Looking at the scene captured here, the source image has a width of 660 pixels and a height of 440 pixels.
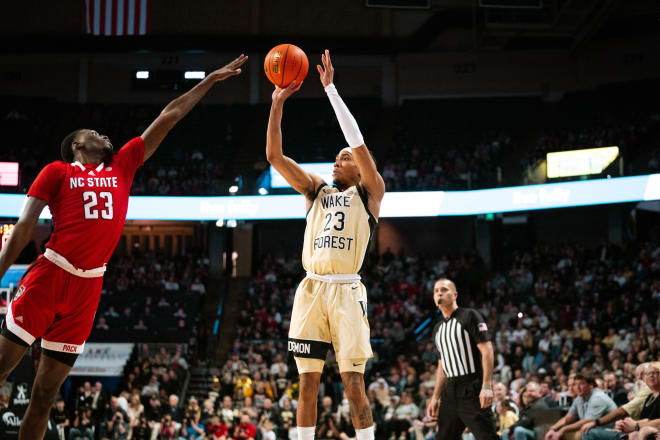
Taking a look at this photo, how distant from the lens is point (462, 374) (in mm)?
7125

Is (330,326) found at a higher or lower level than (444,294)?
lower

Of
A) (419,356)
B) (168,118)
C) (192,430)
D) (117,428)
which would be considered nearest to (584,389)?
(168,118)

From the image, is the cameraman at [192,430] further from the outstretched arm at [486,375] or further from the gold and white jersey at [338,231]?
the gold and white jersey at [338,231]

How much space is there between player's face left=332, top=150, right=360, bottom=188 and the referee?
206cm

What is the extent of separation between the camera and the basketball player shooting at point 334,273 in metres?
5.03

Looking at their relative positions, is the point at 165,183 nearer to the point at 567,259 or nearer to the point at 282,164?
the point at 567,259

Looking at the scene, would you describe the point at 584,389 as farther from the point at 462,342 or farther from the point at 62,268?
the point at 62,268

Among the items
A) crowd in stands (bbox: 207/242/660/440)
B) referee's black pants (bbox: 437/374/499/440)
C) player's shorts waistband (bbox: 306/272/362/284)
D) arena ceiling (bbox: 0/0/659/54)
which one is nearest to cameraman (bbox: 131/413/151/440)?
crowd in stands (bbox: 207/242/660/440)

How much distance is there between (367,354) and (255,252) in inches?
950

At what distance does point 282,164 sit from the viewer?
5.30 m

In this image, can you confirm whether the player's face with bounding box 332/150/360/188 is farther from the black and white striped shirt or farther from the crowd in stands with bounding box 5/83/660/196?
the crowd in stands with bounding box 5/83/660/196

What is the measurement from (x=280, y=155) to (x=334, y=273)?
0.90m

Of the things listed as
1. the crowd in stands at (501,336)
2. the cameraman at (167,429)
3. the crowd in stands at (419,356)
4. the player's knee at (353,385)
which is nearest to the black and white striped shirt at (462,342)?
the crowd in stands at (419,356)

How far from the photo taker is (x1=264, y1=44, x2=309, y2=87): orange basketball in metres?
5.44
